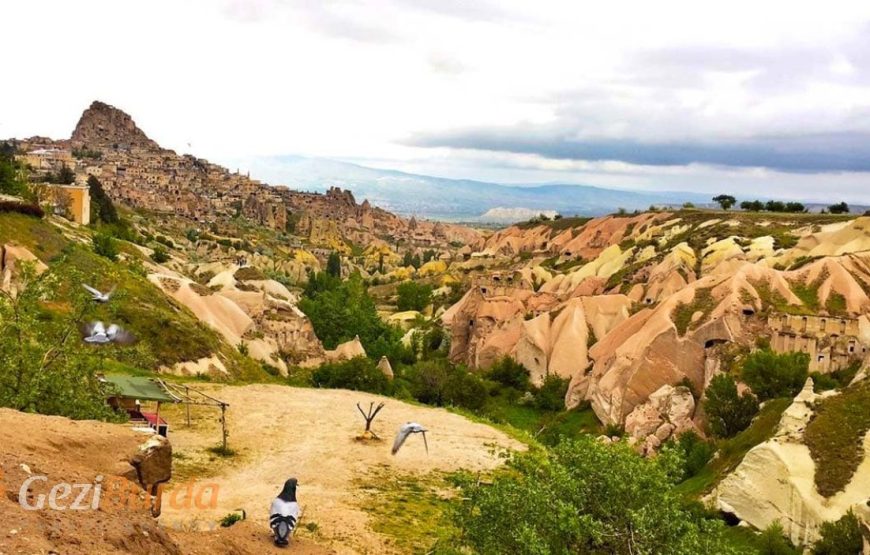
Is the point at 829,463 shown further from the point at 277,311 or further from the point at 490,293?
the point at 490,293

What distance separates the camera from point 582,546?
11.0 meters

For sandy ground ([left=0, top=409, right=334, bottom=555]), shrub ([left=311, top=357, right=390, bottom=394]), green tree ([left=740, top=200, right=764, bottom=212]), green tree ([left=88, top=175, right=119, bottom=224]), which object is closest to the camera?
sandy ground ([left=0, top=409, right=334, bottom=555])

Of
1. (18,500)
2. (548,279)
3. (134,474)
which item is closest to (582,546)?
(134,474)

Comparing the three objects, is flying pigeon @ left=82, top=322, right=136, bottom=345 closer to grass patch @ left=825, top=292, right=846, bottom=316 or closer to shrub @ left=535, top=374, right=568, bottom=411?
shrub @ left=535, top=374, right=568, bottom=411

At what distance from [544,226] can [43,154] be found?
102481 mm

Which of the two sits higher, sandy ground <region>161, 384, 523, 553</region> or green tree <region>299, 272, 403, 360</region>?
sandy ground <region>161, 384, 523, 553</region>

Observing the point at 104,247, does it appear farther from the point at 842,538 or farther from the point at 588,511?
the point at 842,538

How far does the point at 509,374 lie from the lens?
161ft

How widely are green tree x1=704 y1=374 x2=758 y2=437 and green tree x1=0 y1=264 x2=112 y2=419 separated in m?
23.0

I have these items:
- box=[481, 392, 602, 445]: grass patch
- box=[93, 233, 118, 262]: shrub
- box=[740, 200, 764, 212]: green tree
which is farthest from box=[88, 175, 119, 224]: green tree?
box=[740, 200, 764, 212]: green tree

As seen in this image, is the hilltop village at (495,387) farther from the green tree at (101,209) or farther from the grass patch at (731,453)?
the green tree at (101,209)

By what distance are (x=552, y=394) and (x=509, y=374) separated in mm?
5184

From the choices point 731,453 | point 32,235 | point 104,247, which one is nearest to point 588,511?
point 731,453

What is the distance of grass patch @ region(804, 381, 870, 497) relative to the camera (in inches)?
661
